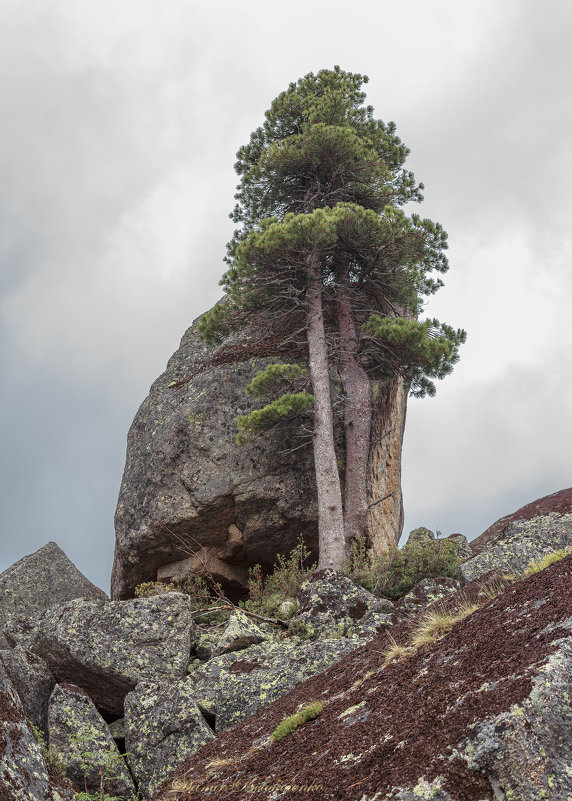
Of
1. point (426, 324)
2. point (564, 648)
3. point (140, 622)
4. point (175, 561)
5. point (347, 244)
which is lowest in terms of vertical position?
point (564, 648)

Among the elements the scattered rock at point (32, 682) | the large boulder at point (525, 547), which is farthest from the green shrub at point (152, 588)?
the large boulder at point (525, 547)

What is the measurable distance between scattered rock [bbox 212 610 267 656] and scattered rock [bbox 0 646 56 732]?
11.2 feet

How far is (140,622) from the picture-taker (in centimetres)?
1294

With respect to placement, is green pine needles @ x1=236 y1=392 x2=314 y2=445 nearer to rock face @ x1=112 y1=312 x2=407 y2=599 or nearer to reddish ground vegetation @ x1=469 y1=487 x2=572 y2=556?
rock face @ x1=112 y1=312 x2=407 y2=599

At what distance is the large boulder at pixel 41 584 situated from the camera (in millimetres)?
19016

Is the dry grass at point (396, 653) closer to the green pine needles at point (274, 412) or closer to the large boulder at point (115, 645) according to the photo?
the large boulder at point (115, 645)

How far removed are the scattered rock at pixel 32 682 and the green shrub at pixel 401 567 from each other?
7.38 metres

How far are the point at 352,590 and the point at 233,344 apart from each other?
12.2m

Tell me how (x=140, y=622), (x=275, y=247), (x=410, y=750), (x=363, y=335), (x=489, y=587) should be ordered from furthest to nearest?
1. (x=363, y=335)
2. (x=275, y=247)
3. (x=140, y=622)
4. (x=489, y=587)
5. (x=410, y=750)

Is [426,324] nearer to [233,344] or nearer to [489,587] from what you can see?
[233,344]

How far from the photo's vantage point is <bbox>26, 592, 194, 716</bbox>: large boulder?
40.2ft

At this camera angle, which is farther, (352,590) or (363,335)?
(363,335)

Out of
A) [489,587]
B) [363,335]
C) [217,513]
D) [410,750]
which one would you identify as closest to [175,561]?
[217,513]

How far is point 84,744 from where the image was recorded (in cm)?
1026
